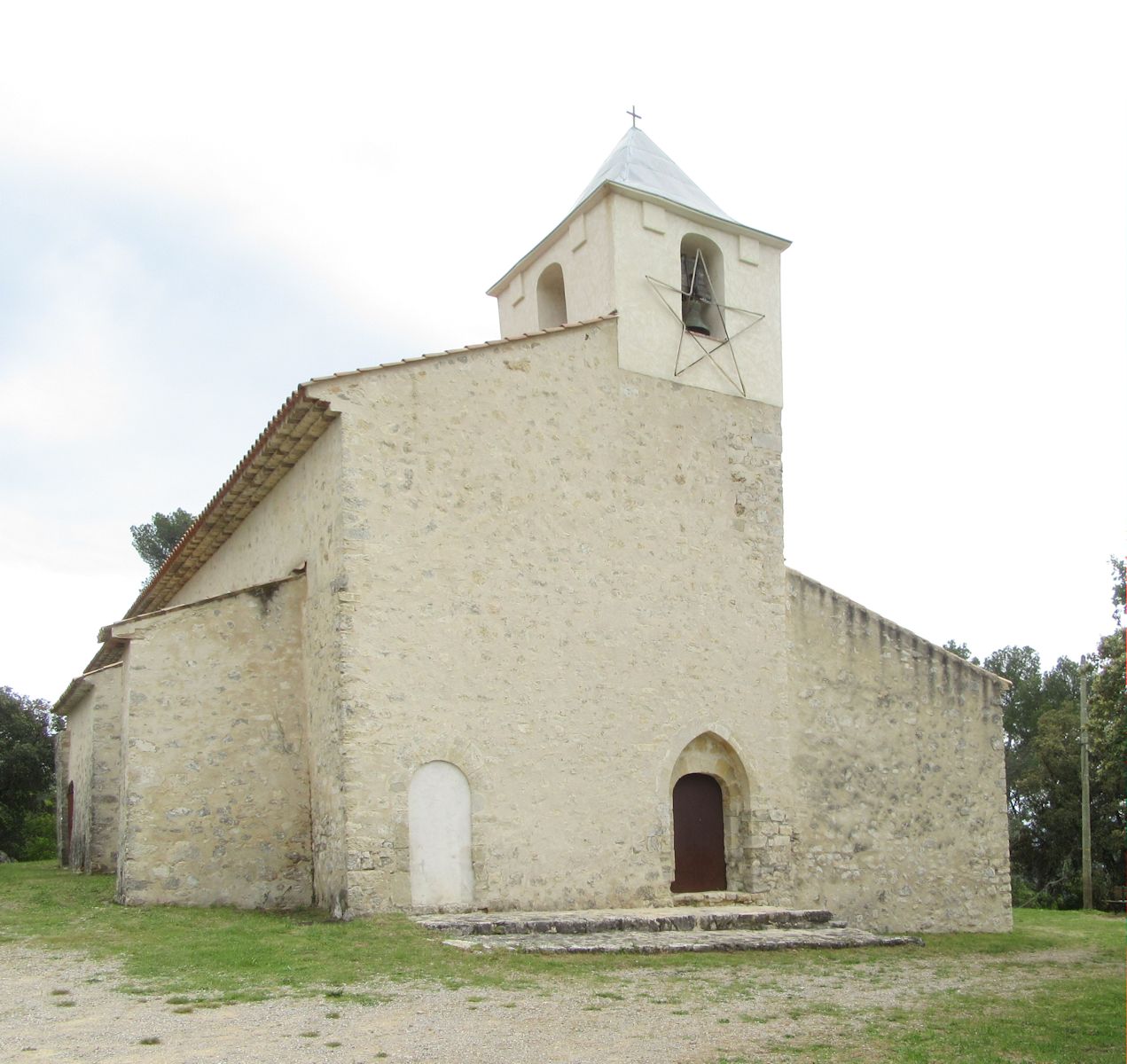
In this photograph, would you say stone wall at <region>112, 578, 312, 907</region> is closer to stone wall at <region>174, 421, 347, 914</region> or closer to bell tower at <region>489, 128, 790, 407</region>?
stone wall at <region>174, 421, 347, 914</region>

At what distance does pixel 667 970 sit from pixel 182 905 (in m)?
6.22

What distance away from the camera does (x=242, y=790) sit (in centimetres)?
1412

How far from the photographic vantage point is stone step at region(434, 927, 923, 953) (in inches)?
445

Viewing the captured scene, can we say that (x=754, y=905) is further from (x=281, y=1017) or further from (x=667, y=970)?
(x=281, y=1017)

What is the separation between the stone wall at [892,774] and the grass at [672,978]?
9.11 feet

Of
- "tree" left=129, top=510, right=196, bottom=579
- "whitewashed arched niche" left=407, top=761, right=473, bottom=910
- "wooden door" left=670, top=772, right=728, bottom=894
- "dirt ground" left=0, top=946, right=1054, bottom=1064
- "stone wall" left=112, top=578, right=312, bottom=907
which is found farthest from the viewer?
"tree" left=129, top=510, right=196, bottom=579

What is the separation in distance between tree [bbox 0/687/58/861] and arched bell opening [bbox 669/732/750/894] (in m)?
26.1

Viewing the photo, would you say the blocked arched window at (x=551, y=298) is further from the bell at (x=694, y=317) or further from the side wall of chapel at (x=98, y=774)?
the side wall of chapel at (x=98, y=774)

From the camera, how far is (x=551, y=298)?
1902cm

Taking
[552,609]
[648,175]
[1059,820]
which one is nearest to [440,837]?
[552,609]

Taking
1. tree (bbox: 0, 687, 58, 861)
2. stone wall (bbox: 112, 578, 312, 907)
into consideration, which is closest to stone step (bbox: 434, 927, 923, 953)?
stone wall (bbox: 112, 578, 312, 907)

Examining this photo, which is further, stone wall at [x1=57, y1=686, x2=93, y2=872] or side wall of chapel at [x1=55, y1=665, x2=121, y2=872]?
stone wall at [x1=57, y1=686, x2=93, y2=872]

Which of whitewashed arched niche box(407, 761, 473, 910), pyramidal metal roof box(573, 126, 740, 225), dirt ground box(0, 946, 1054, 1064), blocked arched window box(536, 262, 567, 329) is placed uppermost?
pyramidal metal roof box(573, 126, 740, 225)

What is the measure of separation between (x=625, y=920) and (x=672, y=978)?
8.52 ft
